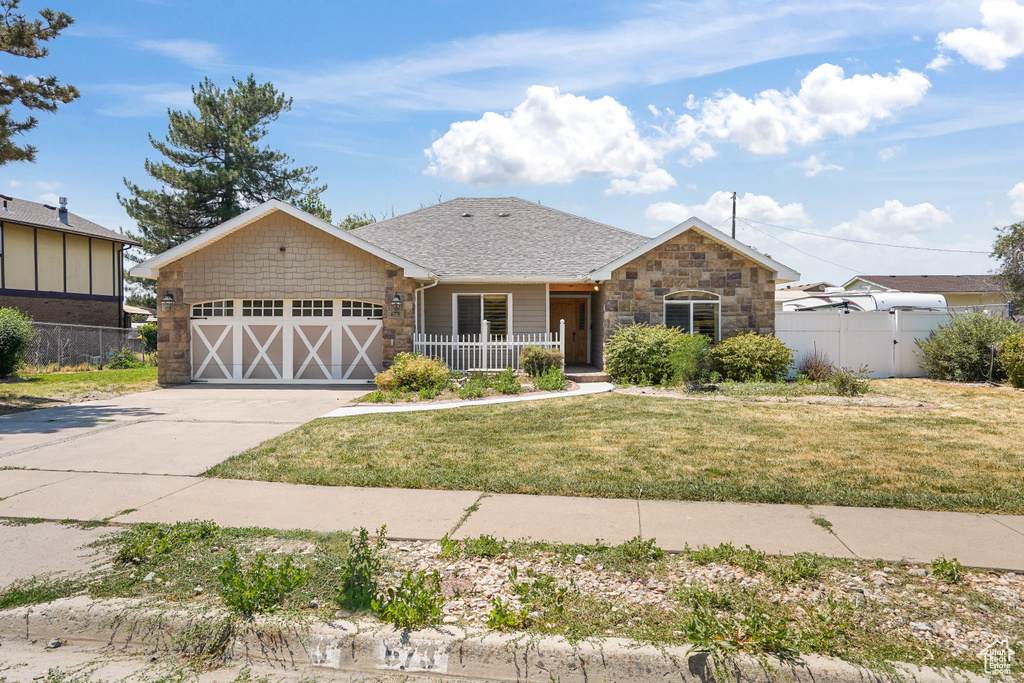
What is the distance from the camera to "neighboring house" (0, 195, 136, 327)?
25312mm

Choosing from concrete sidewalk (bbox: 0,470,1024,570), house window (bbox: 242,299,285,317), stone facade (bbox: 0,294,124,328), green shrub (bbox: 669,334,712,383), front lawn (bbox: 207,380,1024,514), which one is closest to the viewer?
concrete sidewalk (bbox: 0,470,1024,570)

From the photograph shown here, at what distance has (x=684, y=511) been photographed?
566 centimetres

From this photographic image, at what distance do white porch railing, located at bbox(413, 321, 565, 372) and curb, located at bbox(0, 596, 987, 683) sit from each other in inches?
501

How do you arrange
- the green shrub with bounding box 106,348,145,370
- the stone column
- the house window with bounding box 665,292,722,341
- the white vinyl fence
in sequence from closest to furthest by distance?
the stone column → the house window with bounding box 665,292,722,341 → the white vinyl fence → the green shrub with bounding box 106,348,145,370

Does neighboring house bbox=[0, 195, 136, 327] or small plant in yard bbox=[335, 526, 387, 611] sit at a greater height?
neighboring house bbox=[0, 195, 136, 327]

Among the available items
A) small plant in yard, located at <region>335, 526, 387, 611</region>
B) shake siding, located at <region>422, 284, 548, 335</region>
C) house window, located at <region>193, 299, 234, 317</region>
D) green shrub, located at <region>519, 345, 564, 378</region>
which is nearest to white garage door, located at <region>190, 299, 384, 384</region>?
house window, located at <region>193, 299, 234, 317</region>

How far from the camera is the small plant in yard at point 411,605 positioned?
3625 mm

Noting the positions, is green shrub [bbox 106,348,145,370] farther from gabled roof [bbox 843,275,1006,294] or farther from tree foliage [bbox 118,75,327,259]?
gabled roof [bbox 843,275,1006,294]

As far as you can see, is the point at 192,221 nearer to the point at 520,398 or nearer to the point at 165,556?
the point at 520,398

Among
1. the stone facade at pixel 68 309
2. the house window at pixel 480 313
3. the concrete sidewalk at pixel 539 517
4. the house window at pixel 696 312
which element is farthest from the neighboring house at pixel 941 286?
the stone facade at pixel 68 309

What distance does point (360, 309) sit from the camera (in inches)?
664

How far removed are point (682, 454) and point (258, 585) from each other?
5388 mm

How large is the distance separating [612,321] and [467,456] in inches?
390

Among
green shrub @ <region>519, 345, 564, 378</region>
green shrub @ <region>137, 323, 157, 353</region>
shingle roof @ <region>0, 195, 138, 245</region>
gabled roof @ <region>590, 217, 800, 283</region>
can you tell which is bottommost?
green shrub @ <region>519, 345, 564, 378</region>
